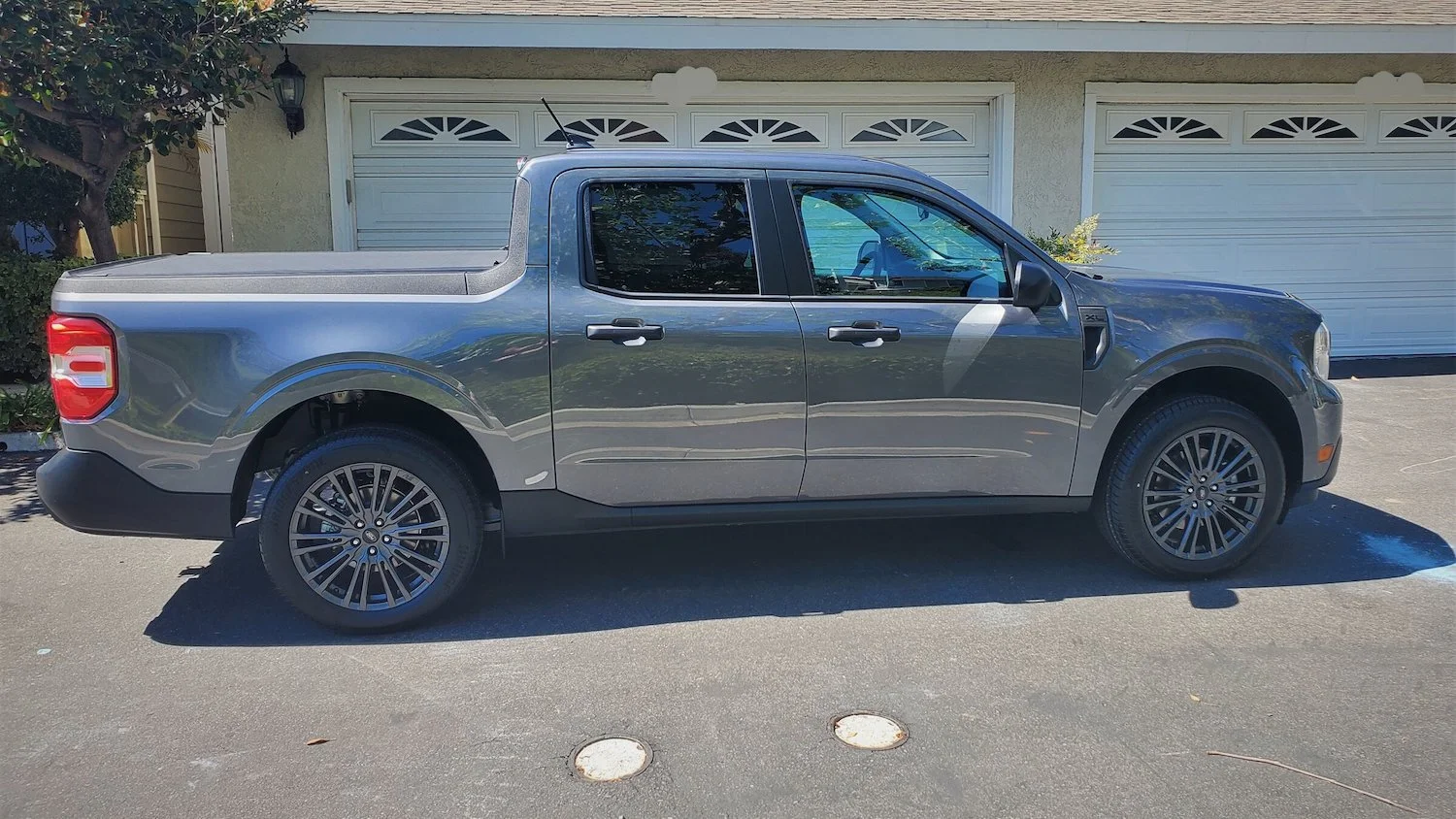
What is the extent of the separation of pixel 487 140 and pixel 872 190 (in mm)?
5788

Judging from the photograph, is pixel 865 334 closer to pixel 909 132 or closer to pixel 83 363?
pixel 83 363

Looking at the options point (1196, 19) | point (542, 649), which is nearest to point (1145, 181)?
point (1196, 19)

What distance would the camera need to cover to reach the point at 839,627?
4055mm

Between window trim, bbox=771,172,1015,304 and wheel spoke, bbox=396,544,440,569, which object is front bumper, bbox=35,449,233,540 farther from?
window trim, bbox=771,172,1015,304

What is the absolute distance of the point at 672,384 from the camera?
4062 mm

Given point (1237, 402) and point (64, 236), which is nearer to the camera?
point (1237, 402)

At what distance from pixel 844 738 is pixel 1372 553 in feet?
10.7

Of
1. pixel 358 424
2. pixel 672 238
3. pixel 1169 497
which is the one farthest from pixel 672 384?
pixel 1169 497

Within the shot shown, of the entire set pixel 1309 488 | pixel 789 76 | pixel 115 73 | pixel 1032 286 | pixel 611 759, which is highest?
Result: pixel 789 76

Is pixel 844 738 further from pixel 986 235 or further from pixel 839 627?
pixel 986 235

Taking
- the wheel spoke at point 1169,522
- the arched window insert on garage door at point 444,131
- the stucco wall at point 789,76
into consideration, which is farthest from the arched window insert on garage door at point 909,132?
the wheel spoke at point 1169,522

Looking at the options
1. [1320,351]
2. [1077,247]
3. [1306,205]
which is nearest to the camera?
[1320,351]

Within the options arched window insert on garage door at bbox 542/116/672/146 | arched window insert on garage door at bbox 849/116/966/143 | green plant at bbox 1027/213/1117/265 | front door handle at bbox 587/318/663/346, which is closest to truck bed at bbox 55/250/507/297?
front door handle at bbox 587/318/663/346

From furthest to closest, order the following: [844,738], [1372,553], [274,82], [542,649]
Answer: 1. [274,82]
2. [1372,553]
3. [542,649]
4. [844,738]
